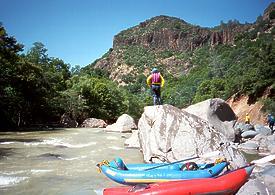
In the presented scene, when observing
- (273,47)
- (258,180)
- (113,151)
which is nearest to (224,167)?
(258,180)

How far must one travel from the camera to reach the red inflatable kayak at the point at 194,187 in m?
5.59

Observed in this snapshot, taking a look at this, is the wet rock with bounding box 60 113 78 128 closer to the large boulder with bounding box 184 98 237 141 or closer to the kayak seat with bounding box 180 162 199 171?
the large boulder with bounding box 184 98 237 141

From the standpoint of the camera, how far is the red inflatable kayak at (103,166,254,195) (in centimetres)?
559

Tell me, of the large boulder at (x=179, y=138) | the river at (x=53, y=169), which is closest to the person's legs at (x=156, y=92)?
the large boulder at (x=179, y=138)

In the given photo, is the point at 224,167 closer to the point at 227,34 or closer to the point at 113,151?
the point at 113,151

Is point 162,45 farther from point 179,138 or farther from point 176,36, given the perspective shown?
point 179,138

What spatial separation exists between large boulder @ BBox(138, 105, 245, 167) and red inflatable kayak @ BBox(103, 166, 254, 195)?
3162mm

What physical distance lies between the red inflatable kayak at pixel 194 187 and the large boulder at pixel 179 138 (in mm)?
3162

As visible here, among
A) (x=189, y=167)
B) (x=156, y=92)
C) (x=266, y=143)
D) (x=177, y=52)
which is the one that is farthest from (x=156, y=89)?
(x=177, y=52)

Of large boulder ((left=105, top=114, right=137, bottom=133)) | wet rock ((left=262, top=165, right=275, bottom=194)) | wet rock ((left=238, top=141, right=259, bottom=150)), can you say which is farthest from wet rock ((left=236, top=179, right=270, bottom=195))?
large boulder ((left=105, top=114, right=137, bottom=133))

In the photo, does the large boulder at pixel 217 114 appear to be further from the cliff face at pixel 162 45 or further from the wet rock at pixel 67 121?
the cliff face at pixel 162 45

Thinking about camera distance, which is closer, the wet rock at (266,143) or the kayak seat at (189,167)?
the kayak seat at (189,167)

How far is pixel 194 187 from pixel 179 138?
4.39 meters

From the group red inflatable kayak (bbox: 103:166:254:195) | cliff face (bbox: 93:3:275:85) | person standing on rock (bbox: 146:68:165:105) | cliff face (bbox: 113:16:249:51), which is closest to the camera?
red inflatable kayak (bbox: 103:166:254:195)
